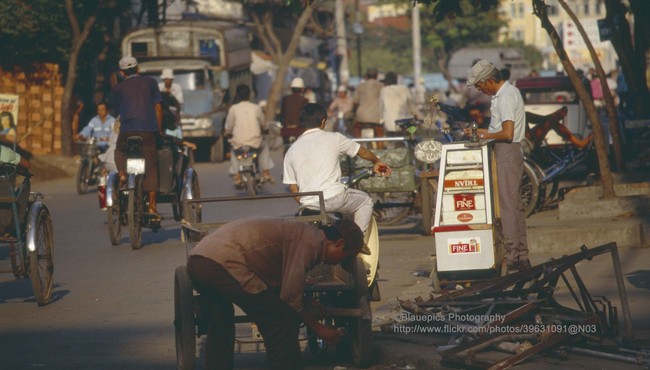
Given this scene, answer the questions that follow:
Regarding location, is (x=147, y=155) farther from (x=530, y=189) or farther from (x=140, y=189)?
(x=530, y=189)

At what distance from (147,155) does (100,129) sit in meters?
8.50

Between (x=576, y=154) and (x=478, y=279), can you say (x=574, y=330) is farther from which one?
(x=576, y=154)

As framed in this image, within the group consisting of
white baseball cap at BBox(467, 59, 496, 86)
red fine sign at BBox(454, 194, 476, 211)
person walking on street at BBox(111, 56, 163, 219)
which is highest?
white baseball cap at BBox(467, 59, 496, 86)

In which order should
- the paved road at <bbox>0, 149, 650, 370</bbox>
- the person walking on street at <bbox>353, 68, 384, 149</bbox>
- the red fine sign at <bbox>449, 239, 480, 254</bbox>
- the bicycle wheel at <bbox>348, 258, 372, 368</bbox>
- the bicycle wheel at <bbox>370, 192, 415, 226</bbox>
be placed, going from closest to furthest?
the bicycle wheel at <bbox>348, 258, 372, 368</bbox> < the paved road at <bbox>0, 149, 650, 370</bbox> < the red fine sign at <bbox>449, 239, 480, 254</bbox> < the bicycle wheel at <bbox>370, 192, 415, 226</bbox> < the person walking on street at <bbox>353, 68, 384, 149</bbox>

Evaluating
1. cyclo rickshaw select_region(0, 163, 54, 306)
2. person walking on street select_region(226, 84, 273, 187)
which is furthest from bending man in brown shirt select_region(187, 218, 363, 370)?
person walking on street select_region(226, 84, 273, 187)

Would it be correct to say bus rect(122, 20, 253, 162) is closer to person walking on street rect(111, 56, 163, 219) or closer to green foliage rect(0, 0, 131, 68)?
green foliage rect(0, 0, 131, 68)

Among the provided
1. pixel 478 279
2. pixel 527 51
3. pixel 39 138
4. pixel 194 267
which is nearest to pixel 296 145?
pixel 478 279

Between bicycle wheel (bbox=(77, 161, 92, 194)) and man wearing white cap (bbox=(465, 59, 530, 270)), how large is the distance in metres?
13.1

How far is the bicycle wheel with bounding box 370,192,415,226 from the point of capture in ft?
48.8

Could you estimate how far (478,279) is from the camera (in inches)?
383

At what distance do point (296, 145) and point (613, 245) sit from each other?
9.13ft

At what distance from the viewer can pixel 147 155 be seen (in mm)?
14523

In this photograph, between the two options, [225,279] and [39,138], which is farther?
[39,138]

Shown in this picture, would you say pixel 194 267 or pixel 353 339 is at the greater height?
pixel 194 267
